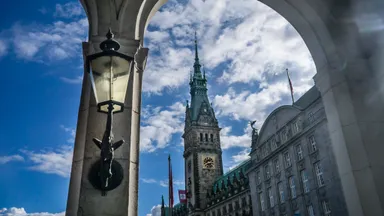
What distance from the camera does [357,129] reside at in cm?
503

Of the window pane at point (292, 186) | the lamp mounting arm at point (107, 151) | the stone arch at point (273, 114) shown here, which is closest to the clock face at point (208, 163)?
the stone arch at point (273, 114)

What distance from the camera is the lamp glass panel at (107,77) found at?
3809 mm

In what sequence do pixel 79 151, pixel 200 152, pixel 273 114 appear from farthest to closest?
1. pixel 200 152
2. pixel 273 114
3. pixel 79 151

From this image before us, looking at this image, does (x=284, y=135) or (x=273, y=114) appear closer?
(x=284, y=135)

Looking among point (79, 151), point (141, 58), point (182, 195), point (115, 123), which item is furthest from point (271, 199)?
point (79, 151)

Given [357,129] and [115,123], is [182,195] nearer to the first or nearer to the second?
[357,129]

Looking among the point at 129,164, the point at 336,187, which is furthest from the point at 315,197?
the point at 129,164

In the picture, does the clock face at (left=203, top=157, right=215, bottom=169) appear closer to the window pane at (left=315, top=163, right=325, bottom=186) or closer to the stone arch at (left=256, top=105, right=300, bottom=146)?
the stone arch at (left=256, top=105, right=300, bottom=146)

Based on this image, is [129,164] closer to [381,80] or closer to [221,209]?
[381,80]

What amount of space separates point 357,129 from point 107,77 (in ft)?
12.4

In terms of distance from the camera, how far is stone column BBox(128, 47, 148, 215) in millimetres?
4121

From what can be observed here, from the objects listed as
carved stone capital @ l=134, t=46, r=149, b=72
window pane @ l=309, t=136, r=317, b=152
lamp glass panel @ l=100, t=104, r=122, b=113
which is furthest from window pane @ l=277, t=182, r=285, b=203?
lamp glass panel @ l=100, t=104, r=122, b=113

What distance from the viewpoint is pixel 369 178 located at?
466cm

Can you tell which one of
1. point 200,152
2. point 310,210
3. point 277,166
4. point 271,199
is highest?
point 200,152
